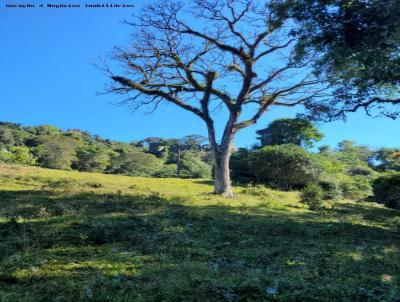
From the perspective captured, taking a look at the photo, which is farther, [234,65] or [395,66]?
[234,65]

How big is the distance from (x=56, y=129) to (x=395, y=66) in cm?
8247

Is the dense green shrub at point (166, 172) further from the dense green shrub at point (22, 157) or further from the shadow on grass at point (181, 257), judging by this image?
the shadow on grass at point (181, 257)

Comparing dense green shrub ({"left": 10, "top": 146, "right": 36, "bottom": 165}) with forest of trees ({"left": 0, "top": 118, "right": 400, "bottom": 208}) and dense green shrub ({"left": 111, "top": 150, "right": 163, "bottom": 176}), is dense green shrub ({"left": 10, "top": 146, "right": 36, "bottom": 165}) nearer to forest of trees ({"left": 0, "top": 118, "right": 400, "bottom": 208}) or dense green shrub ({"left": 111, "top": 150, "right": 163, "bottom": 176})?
forest of trees ({"left": 0, "top": 118, "right": 400, "bottom": 208})

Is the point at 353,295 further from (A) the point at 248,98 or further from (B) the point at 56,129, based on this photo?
(B) the point at 56,129

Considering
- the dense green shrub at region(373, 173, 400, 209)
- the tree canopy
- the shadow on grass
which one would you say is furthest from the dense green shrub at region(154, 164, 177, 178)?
the shadow on grass

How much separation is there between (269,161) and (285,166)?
137 cm

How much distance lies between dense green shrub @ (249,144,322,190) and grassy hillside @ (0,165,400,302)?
716 inches

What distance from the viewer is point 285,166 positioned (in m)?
28.9

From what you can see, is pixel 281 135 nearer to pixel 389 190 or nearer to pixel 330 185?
pixel 330 185

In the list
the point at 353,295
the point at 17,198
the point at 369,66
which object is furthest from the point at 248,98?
the point at 353,295

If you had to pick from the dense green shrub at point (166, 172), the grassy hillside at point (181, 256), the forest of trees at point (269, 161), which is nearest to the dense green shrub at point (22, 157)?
the forest of trees at point (269, 161)

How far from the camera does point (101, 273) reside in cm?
485

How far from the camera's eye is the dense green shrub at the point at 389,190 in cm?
1945

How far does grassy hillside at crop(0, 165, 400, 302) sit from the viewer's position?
4.37 meters
